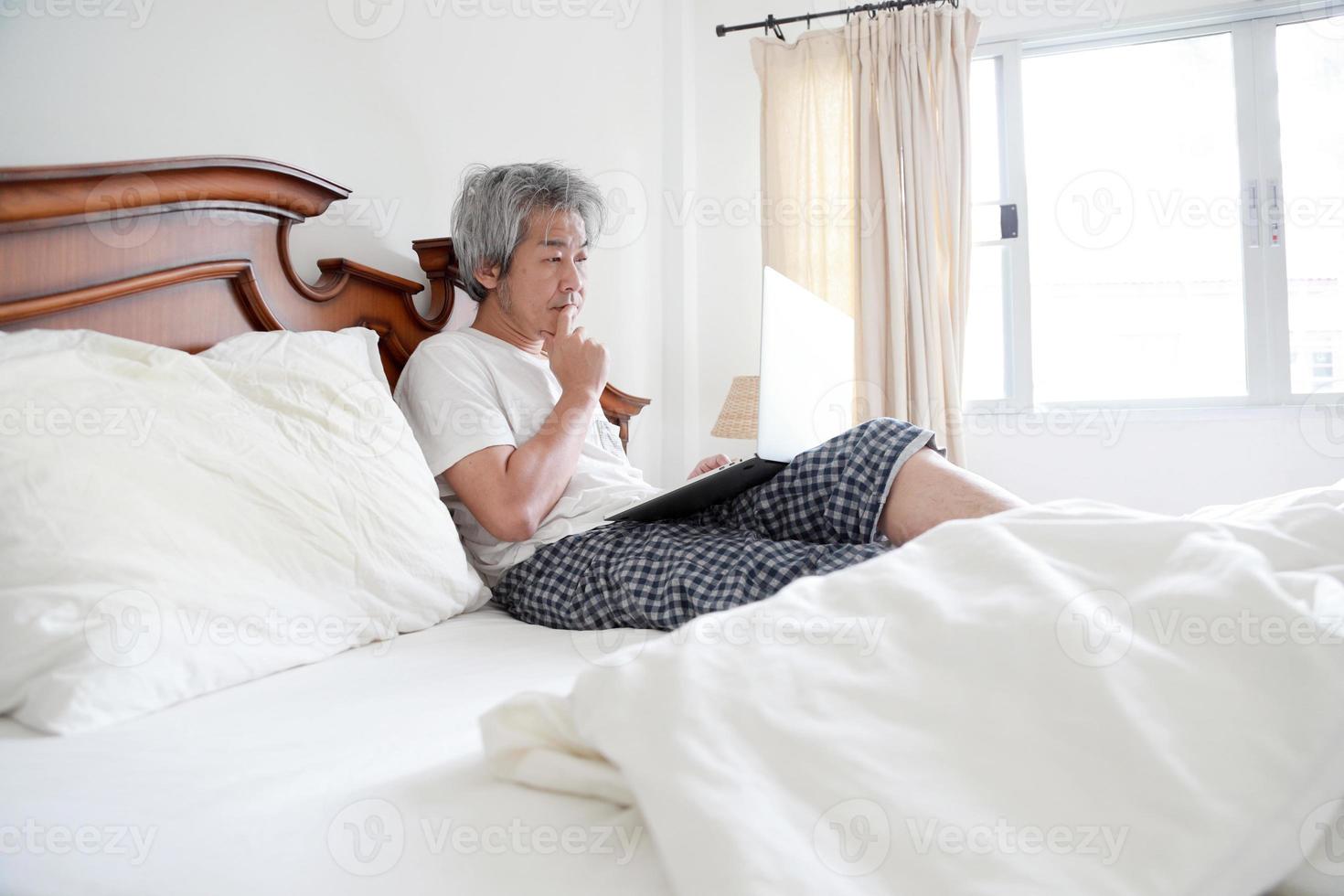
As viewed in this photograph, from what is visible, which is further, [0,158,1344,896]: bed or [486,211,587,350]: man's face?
[486,211,587,350]: man's face

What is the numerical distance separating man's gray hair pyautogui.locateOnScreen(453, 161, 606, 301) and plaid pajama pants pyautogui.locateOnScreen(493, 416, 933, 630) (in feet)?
1.97

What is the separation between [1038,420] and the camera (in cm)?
285

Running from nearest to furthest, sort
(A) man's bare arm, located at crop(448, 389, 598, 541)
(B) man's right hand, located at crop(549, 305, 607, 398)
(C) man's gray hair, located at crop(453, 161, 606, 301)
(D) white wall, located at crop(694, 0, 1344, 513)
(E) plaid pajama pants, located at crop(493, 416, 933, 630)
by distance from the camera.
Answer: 1. (E) plaid pajama pants, located at crop(493, 416, 933, 630)
2. (A) man's bare arm, located at crop(448, 389, 598, 541)
3. (B) man's right hand, located at crop(549, 305, 607, 398)
4. (C) man's gray hair, located at crop(453, 161, 606, 301)
5. (D) white wall, located at crop(694, 0, 1344, 513)

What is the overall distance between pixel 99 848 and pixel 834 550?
788 millimetres

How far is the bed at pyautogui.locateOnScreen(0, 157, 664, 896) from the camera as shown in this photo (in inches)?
18.5

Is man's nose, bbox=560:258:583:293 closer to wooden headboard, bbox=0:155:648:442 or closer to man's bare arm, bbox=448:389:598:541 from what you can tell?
wooden headboard, bbox=0:155:648:442

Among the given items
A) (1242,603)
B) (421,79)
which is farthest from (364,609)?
(421,79)

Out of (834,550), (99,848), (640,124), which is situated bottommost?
(99,848)

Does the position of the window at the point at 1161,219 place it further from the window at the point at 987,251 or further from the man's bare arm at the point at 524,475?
the man's bare arm at the point at 524,475

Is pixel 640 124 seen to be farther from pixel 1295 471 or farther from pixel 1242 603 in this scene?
pixel 1242 603

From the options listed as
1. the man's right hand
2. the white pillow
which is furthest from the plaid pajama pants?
the man's right hand

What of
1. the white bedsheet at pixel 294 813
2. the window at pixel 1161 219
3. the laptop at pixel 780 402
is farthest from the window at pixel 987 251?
the white bedsheet at pixel 294 813

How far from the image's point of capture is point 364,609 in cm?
94

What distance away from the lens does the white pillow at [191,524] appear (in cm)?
68
